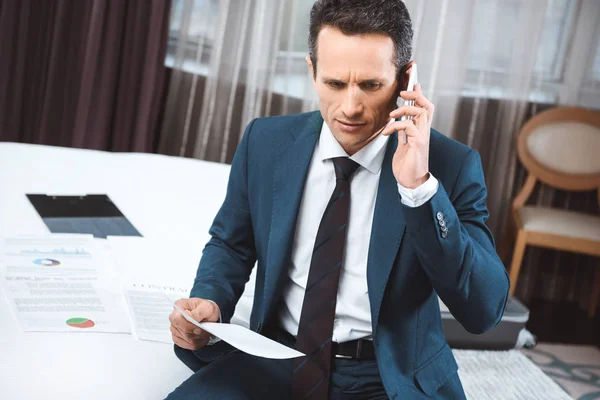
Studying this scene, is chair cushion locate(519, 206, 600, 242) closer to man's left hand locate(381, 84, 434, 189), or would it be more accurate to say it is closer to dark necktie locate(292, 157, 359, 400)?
dark necktie locate(292, 157, 359, 400)

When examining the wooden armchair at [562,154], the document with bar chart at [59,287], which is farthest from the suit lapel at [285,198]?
the wooden armchair at [562,154]

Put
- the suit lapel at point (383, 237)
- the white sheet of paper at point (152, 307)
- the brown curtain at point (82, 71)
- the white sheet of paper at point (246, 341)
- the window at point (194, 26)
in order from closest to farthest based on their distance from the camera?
1. the white sheet of paper at point (246, 341)
2. the suit lapel at point (383, 237)
3. the white sheet of paper at point (152, 307)
4. the brown curtain at point (82, 71)
5. the window at point (194, 26)

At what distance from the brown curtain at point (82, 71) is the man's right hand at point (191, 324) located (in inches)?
109

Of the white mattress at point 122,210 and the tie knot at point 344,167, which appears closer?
the white mattress at point 122,210

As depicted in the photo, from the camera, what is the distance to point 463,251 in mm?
1366

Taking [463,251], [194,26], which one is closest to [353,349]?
[463,251]

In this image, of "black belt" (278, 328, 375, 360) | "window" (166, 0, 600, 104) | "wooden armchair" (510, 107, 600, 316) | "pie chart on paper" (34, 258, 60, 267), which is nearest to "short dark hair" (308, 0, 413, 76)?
"black belt" (278, 328, 375, 360)

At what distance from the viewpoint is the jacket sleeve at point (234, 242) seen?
162 centimetres

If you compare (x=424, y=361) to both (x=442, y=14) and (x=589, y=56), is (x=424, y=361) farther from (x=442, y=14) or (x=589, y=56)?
(x=589, y=56)

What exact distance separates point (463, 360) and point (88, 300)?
1.49 m

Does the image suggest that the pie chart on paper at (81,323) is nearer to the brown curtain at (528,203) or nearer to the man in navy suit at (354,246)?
the man in navy suit at (354,246)

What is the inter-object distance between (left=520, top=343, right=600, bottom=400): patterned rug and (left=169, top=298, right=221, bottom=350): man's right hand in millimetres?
2303

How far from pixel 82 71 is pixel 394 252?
2.94 meters

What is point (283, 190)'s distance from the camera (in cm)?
160
